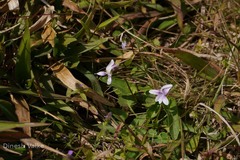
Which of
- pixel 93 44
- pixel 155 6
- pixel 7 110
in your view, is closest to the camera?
pixel 7 110

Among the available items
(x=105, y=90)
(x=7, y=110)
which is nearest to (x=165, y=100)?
(x=105, y=90)

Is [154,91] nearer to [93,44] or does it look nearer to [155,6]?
[93,44]

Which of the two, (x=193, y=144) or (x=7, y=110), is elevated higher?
(x=7, y=110)

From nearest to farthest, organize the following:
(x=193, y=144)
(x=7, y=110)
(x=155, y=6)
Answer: (x=7, y=110) < (x=193, y=144) < (x=155, y=6)

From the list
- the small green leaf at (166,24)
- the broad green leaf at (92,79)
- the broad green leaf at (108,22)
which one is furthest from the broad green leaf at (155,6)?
the broad green leaf at (92,79)

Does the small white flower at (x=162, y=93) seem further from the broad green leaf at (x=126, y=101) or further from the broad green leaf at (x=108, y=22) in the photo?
the broad green leaf at (x=108, y=22)

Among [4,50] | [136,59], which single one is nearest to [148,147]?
[136,59]

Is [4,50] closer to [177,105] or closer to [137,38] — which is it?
[137,38]

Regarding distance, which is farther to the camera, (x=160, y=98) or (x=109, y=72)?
(x=109, y=72)
